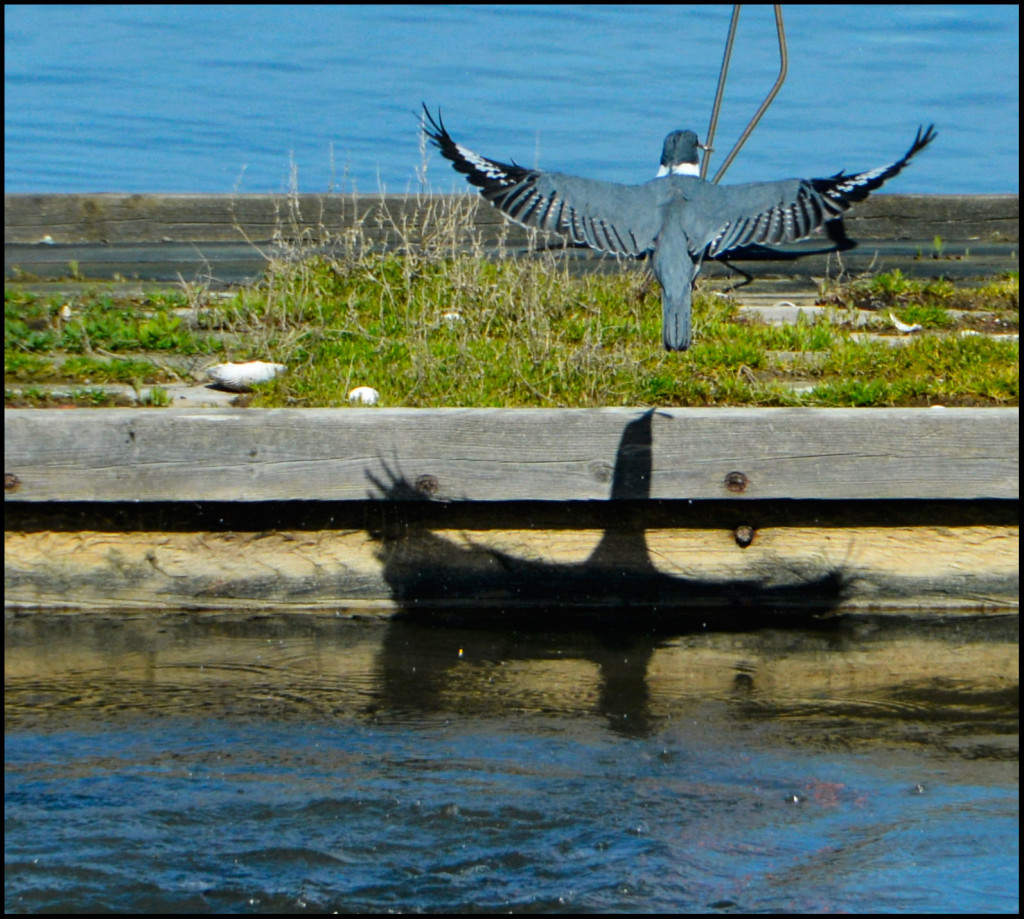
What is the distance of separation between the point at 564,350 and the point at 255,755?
246 cm

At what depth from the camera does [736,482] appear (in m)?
4.91

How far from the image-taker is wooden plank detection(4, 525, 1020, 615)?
5.13 metres

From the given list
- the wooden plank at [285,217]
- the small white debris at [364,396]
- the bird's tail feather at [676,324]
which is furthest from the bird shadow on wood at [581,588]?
the wooden plank at [285,217]

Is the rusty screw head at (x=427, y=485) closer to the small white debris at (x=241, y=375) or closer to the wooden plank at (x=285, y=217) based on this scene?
the small white debris at (x=241, y=375)

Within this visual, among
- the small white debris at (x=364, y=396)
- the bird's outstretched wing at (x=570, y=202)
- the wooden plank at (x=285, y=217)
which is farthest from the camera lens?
the wooden plank at (x=285, y=217)

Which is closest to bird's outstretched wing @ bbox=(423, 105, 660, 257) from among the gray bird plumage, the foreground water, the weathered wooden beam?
the gray bird plumage

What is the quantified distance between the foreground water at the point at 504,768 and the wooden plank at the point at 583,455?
1.94ft

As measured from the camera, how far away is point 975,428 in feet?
16.2

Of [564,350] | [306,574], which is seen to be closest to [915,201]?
[564,350]

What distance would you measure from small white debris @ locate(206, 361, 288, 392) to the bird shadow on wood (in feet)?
3.07

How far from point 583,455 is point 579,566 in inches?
19.2

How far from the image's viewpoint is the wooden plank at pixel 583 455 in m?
4.89

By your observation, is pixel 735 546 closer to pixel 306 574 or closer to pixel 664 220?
pixel 664 220

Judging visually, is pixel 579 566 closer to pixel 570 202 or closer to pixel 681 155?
pixel 570 202
